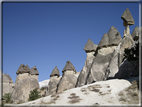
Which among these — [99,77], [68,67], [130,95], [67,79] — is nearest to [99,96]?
[130,95]

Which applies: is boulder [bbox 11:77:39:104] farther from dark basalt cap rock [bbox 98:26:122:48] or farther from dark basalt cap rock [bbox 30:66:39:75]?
dark basalt cap rock [bbox 98:26:122:48]

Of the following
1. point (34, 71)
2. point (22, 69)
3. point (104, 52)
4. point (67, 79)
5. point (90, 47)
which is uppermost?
point (90, 47)

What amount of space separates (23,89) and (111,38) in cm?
1138

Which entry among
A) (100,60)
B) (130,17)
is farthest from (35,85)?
(130,17)

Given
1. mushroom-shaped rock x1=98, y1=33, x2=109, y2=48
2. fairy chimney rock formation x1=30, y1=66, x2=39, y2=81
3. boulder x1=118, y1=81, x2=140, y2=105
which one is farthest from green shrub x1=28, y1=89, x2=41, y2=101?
boulder x1=118, y1=81, x2=140, y2=105

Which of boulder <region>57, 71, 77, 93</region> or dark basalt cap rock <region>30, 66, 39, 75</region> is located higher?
dark basalt cap rock <region>30, 66, 39, 75</region>

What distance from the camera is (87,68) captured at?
21281 millimetres

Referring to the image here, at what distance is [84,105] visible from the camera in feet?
34.0

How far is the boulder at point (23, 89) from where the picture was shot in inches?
952

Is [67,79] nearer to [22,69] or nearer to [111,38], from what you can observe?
[22,69]

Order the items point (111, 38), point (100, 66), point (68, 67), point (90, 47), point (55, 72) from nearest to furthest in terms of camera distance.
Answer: point (100, 66) → point (111, 38) → point (90, 47) → point (68, 67) → point (55, 72)

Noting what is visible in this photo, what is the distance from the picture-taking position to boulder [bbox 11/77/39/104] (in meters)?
24.2

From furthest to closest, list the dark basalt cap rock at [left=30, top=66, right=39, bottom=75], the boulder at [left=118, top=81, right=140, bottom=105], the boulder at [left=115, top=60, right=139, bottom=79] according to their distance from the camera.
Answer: the dark basalt cap rock at [left=30, top=66, right=39, bottom=75]
the boulder at [left=115, top=60, right=139, bottom=79]
the boulder at [left=118, top=81, right=140, bottom=105]

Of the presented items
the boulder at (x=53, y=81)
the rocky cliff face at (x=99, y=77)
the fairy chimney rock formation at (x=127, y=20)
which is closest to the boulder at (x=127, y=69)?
the rocky cliff face at (x=99, y=77)
